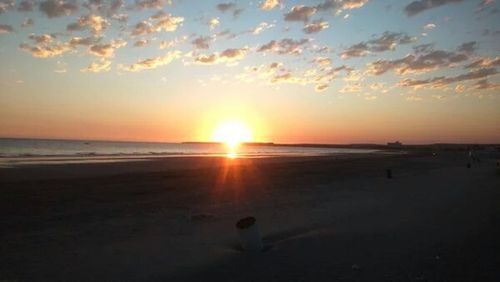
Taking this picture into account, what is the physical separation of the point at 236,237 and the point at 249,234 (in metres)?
1.65

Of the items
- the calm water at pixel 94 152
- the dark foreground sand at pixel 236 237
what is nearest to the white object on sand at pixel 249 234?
the dark foreground sand at pixel 236 237

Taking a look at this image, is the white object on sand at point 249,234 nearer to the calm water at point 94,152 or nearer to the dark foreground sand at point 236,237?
the dark foreground sand at point 236,237

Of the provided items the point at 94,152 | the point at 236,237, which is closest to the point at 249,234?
the point at 236,237

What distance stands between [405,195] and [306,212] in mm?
6960

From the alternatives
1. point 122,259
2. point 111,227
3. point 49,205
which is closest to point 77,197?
point 49,205

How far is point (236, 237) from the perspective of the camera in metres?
10.8

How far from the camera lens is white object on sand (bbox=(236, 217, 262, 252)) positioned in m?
9.20

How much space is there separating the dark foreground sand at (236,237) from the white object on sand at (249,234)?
→ 0.24 meters

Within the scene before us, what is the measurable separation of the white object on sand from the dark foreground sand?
24cm

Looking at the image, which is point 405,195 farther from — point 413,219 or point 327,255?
point 327,255

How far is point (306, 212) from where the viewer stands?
573 inches

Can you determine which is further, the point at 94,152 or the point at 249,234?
the point at 94,152

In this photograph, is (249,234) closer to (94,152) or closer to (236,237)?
(236,237)

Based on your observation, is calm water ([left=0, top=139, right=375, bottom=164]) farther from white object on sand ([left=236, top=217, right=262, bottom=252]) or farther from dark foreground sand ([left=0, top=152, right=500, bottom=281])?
white object on sand ([left=236, top=217, right=262, bottom=252])
